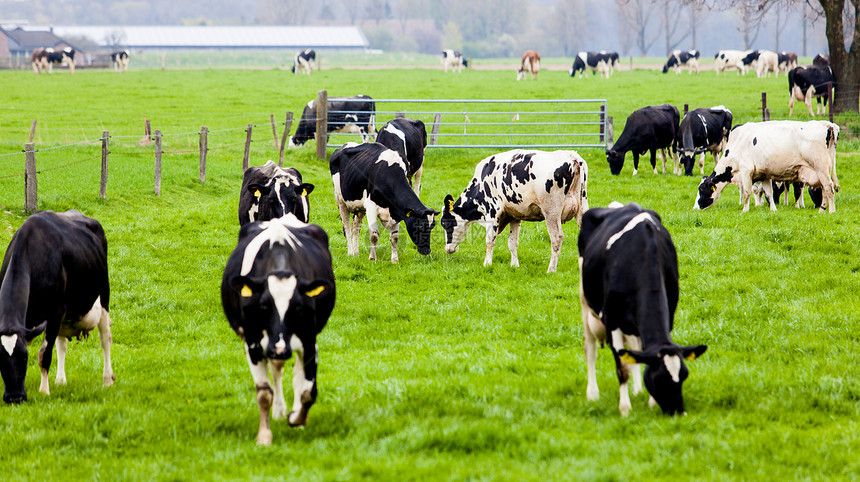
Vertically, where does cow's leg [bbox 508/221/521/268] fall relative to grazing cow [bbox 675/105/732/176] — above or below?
below

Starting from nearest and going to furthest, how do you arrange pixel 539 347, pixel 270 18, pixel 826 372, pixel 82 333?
pixel 826 372 < pixel 82 333 < pixel 539 347 < pixel 270 18

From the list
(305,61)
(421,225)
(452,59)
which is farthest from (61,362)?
(452,59)

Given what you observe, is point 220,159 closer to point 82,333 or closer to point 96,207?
point 96,207

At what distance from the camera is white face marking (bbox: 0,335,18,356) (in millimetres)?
6480

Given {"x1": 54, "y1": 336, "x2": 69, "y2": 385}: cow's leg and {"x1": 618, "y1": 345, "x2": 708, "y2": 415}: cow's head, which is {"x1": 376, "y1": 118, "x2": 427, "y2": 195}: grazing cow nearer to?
{"x1": 54, "y1": 336, "x2": 69, "y2": 385}: cow's leg

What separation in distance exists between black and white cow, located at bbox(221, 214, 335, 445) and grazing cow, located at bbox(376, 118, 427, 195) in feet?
34.5

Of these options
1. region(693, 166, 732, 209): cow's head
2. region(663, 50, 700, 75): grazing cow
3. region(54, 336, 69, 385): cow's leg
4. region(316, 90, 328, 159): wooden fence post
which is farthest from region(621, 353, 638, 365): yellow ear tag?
region(663, 50, 700, 75): grazing cow

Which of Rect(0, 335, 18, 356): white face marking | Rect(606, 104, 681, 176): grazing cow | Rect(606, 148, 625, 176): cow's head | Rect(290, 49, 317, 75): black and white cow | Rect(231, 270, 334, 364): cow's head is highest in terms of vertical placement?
Rect(290, 49, 317, 75): black and white cow

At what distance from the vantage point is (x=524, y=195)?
1204cm

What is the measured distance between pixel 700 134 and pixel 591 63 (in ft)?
120

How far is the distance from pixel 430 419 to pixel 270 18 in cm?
17962

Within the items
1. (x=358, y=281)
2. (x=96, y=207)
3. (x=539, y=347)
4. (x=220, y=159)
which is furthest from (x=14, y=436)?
(x=220, y=159)

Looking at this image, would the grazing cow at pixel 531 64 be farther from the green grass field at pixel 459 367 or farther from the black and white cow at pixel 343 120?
the green grass field at pixel 459 367

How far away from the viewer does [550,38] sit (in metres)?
163
